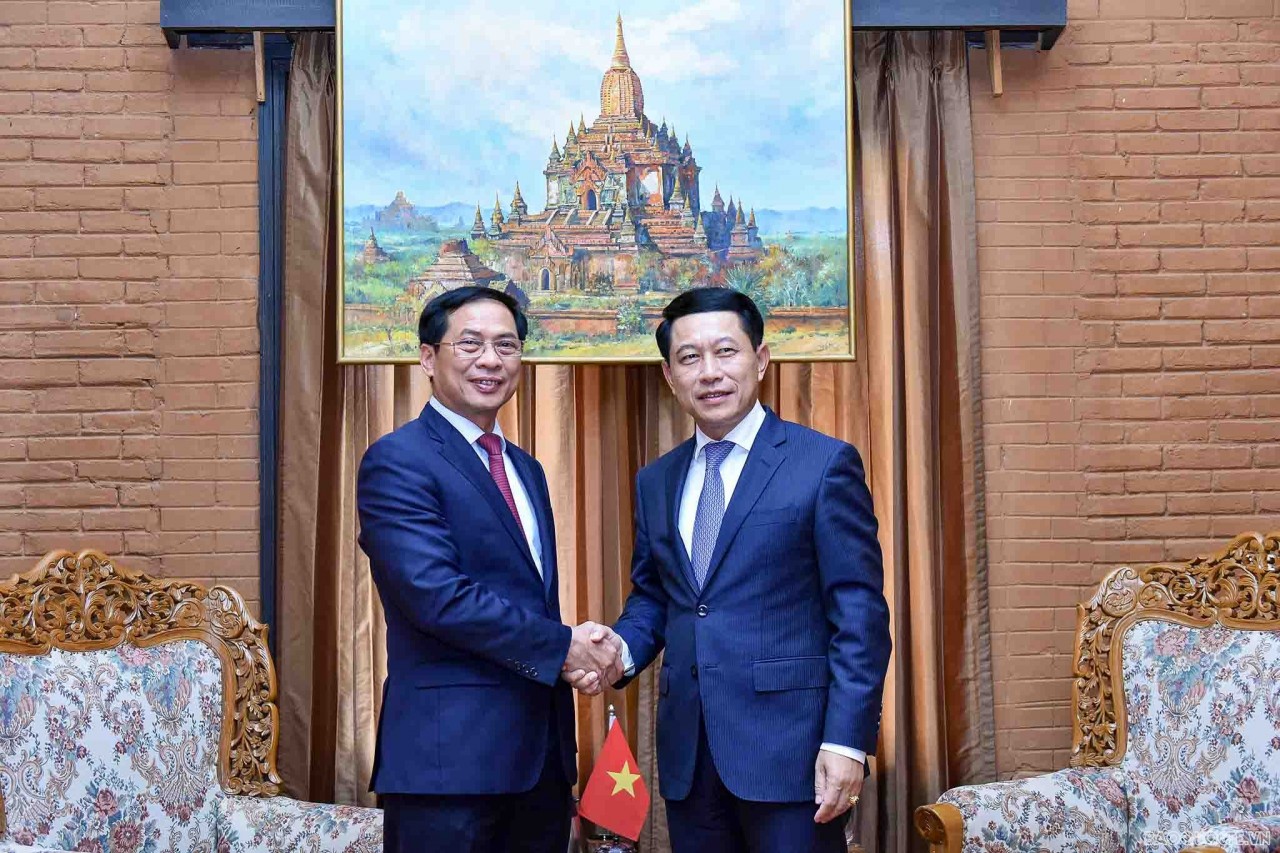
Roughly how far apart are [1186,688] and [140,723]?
2505 mm

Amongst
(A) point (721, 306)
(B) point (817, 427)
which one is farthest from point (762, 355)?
(B) point (817, 427)

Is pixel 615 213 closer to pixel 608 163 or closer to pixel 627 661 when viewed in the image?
pixel 608 163

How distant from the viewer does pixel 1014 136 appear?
138 inches

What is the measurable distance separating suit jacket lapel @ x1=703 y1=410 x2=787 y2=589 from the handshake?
263mm

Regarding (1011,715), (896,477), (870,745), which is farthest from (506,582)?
(1011,715)

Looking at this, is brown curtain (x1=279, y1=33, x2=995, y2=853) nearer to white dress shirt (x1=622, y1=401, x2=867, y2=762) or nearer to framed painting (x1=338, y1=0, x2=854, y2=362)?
framed painting (x1=338, y1=0, x2=854, y2=362)

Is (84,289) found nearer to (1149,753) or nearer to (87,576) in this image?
(87,576)

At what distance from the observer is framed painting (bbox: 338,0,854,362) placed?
3.36 m

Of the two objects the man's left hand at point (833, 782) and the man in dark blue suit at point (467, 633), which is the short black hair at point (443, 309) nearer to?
the man in dark blue suit at point (467, 633)

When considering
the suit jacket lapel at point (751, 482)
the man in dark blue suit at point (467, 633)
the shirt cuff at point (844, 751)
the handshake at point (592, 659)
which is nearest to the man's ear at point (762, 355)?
the suit jacket lapel at point (751, 482)

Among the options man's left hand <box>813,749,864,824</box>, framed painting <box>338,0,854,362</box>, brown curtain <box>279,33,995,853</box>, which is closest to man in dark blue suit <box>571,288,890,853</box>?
man's left hand <box>813,749,864,824</box>

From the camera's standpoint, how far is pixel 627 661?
241 centimetres

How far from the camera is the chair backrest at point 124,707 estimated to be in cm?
270

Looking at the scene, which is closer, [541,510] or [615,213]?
[541,510]
